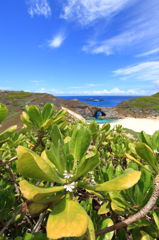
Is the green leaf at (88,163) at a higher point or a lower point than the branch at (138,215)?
higher

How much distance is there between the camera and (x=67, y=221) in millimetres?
539

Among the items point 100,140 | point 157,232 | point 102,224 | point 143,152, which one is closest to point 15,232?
point 102,224

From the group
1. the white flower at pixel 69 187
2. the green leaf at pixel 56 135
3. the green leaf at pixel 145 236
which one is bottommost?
the green leaf at pixel 145 236

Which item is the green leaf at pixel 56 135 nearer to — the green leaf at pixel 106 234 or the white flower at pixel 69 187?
the white flower at pixel 69 187

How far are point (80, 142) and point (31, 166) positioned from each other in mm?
314

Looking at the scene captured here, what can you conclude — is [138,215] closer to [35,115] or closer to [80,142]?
[80,142]

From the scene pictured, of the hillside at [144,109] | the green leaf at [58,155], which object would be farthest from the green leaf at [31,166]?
the hillside at [144,109]

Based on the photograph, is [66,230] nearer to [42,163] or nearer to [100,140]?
[42,163]

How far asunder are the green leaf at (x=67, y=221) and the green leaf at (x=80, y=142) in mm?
242

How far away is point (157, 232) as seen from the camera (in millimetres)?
778

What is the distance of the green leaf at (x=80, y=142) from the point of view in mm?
796

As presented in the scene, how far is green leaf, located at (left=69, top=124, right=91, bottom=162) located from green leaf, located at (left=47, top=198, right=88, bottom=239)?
24 centimetres

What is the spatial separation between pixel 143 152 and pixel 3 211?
0.94 m

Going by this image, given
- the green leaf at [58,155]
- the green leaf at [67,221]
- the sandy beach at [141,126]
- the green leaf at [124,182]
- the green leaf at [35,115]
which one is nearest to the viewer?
the green leaf at [67,221]
